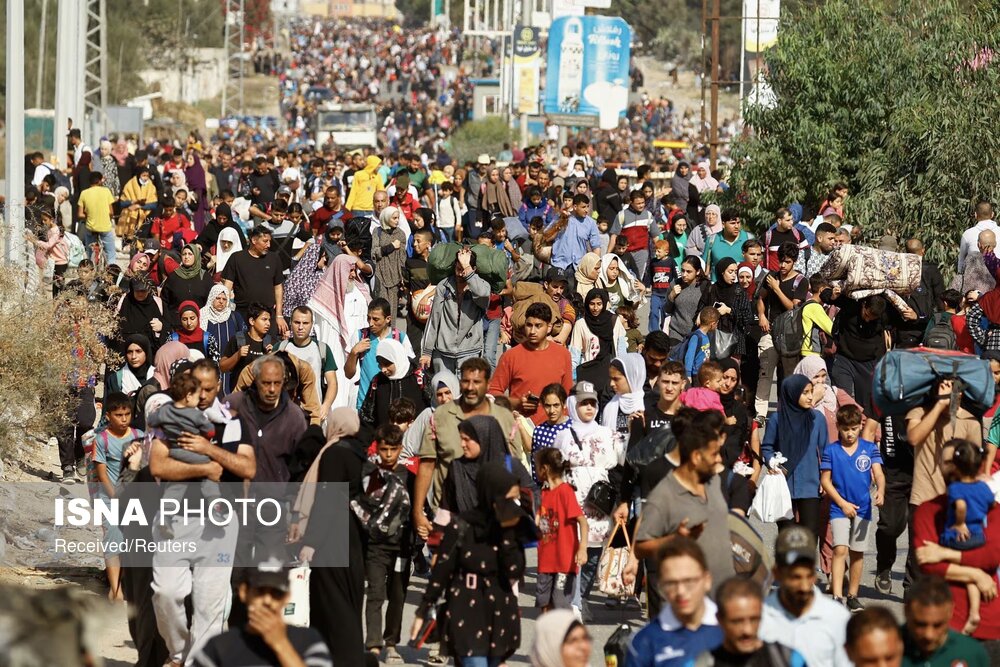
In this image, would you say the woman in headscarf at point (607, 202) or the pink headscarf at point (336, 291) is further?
the woman in headscarf at point (607, 202)

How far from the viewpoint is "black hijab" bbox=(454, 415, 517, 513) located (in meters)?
9.55

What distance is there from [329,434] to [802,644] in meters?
3.30

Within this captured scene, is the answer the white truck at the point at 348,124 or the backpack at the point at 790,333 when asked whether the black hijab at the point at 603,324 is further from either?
the white truck at the point at 348,124

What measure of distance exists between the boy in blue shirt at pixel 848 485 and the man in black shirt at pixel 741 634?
455 cm

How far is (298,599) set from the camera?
29.6 feet

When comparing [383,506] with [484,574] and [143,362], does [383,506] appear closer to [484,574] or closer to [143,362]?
[484,574]

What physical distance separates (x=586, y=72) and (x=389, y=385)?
38.9 metres

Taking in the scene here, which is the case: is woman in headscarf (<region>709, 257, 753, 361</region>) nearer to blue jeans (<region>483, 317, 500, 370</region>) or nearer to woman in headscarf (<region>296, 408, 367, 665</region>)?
blue jeans (<region>483, 317, 500, 370</region>)

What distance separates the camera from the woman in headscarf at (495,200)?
2464cm

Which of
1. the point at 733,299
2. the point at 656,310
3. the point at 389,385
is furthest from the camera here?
the point at 656,310

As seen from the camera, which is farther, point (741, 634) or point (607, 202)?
point (607, 202)

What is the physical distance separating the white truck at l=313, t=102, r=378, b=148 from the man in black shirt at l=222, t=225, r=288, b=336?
139 ft

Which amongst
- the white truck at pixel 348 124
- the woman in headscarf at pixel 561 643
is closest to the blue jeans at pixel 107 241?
the woman in headscarf at pixel 561 643

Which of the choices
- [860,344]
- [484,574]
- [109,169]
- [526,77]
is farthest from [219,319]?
[526,77]
